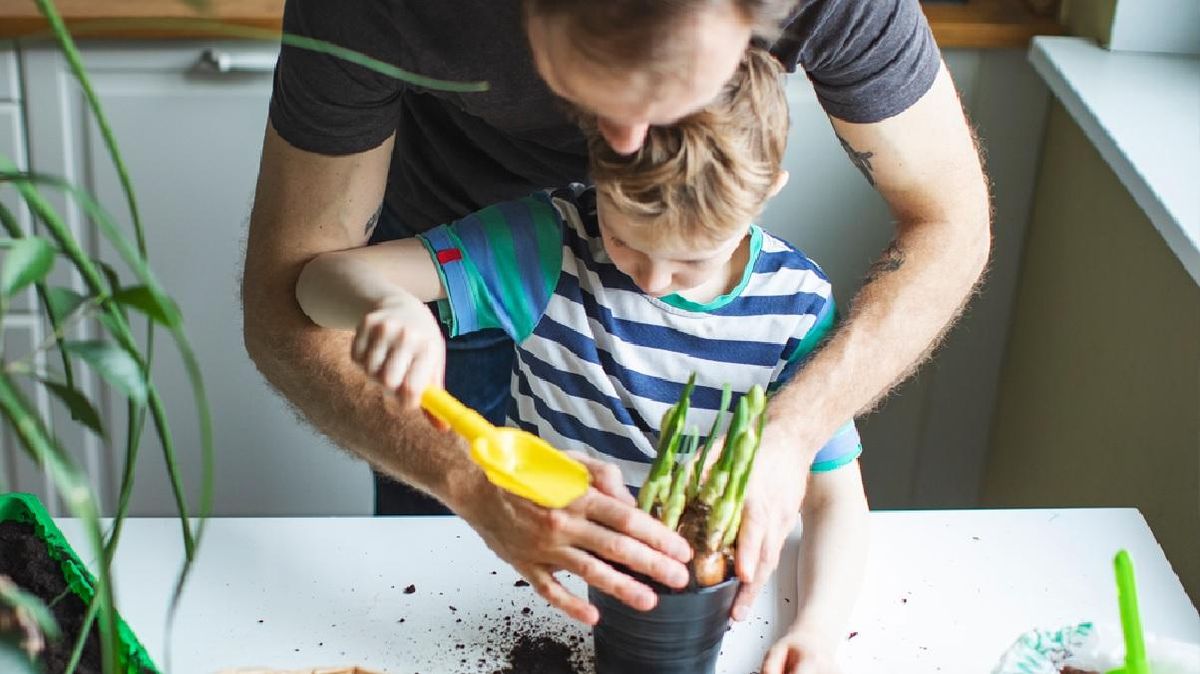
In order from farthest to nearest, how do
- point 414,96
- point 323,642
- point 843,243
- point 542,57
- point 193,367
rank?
1. point 843,243
2. point 414,96
3. point 323,642
4. point 542,57
5. point 193,367

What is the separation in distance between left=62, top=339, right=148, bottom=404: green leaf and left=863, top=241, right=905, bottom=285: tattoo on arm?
0.86 metres

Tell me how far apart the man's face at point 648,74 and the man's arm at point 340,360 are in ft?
0.83

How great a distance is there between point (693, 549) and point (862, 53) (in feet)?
1.60

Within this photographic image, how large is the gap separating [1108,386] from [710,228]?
935mm

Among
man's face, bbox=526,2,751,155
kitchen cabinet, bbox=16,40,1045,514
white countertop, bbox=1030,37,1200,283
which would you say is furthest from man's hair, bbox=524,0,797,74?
kitchen cabinet, bbox=16,40,1045,514

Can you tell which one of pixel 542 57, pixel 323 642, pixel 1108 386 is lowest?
pixel 323 642

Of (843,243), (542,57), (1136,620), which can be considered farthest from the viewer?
(843,243)

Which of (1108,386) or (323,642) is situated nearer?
(323,642)

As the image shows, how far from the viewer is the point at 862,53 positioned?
109cm

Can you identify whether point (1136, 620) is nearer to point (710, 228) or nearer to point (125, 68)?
point (710, 228)

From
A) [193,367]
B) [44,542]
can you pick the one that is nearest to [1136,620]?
[193,367]

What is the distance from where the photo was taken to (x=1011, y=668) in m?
0.83

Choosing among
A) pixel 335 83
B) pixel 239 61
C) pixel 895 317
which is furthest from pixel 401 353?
pixel 239 61

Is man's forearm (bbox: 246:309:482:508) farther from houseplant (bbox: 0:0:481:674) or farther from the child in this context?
houseplant (bbox: 0:0:481:674)
